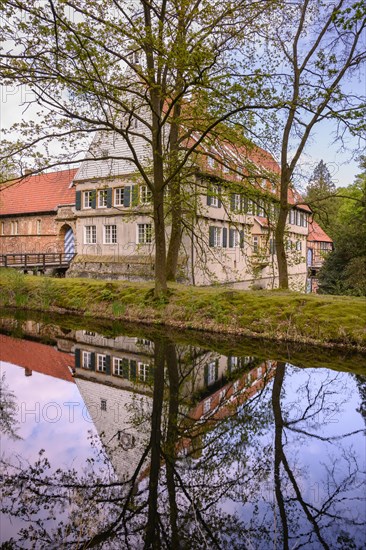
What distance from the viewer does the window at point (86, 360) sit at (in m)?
8.61

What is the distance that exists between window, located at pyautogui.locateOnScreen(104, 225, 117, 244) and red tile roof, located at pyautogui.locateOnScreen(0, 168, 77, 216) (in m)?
6.52

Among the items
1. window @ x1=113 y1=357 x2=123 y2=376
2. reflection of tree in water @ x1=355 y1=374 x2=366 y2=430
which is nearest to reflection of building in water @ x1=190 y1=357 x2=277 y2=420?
reflection of tree in water @ x1=355 y1=374 x2=366 y2=430

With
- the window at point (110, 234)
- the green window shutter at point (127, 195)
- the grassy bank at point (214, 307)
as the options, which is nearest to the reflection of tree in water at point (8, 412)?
the grassy bank at point (214, 307)

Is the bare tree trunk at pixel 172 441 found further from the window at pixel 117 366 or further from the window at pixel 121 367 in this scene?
the window at pixel 117 366

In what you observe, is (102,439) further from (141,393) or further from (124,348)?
(124,348)

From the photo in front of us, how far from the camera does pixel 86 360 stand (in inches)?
356

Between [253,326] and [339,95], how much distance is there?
6.27 metres

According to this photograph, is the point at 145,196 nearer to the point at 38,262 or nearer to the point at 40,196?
the point at 38,262

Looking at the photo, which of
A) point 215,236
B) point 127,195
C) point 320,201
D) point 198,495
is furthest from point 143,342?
point 127,195

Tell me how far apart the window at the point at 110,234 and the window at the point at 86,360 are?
606 inches

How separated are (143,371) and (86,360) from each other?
1.60 m

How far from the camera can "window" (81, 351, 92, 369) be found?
861cm

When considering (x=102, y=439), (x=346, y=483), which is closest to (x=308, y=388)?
(x=346, y=483)

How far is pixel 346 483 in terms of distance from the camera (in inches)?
160
